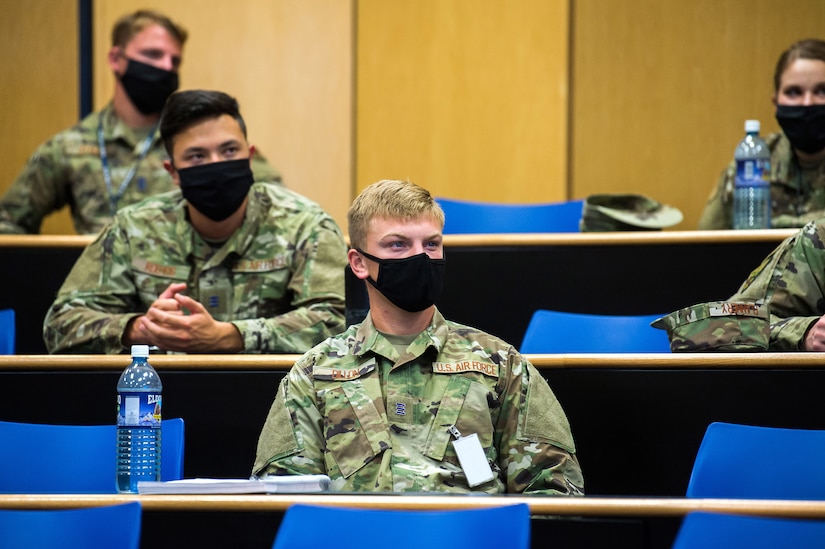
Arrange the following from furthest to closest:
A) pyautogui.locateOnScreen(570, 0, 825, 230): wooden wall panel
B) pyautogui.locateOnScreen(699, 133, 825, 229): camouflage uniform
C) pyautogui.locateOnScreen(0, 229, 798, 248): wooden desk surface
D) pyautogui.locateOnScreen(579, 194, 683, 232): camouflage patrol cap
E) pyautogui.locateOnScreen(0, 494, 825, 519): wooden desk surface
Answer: pyautogui.locateOnScreen(570, 0, 825, 230): wooden wall panel < pyautogui.locateOnScreen(699, 133, 825, 229): camouflage uniform < pyautogui.locateOnScreen(579, 194, 683, 232): camouflage patrol cap < pyautogui.locateOnScreen(0, 229, 798, 248): wooden desk surface < pyautogui.locateOnScreen(0, 494, 825, 519): wooden desk surface

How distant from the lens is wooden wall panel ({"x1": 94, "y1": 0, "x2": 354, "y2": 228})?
17.5 feet

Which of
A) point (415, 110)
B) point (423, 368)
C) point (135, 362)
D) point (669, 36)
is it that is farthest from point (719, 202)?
point (135, 362)

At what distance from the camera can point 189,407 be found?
8.80 feet

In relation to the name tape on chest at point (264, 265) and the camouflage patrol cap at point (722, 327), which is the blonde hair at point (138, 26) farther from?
the camouflage patrol cap at point (722, 327)

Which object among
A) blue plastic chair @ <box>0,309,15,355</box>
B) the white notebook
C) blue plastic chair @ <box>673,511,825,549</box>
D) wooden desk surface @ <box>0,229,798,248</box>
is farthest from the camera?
wooden desk surface @ <box>0,229,798,248</box>

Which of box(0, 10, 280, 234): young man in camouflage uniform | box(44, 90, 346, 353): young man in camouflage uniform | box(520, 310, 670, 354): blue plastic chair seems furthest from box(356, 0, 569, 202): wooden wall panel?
box(520, 310, 670, 354): blue plastic chair

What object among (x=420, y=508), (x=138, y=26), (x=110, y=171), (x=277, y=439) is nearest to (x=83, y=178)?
(x=110, y=171)

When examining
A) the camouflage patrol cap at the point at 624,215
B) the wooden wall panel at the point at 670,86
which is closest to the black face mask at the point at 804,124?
the camouflage patrol cap at the point at 624,215

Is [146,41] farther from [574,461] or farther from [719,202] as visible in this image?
[574,461]

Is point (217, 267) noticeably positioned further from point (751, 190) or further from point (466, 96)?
point (466, 96)

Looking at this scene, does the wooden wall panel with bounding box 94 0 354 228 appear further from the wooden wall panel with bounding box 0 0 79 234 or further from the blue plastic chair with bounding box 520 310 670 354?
the blue plastic chair with bounding box 520 310 670 354

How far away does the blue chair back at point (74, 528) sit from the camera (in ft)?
5.68

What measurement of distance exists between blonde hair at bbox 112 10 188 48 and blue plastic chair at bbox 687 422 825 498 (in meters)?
2.94

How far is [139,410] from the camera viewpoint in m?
2.29
